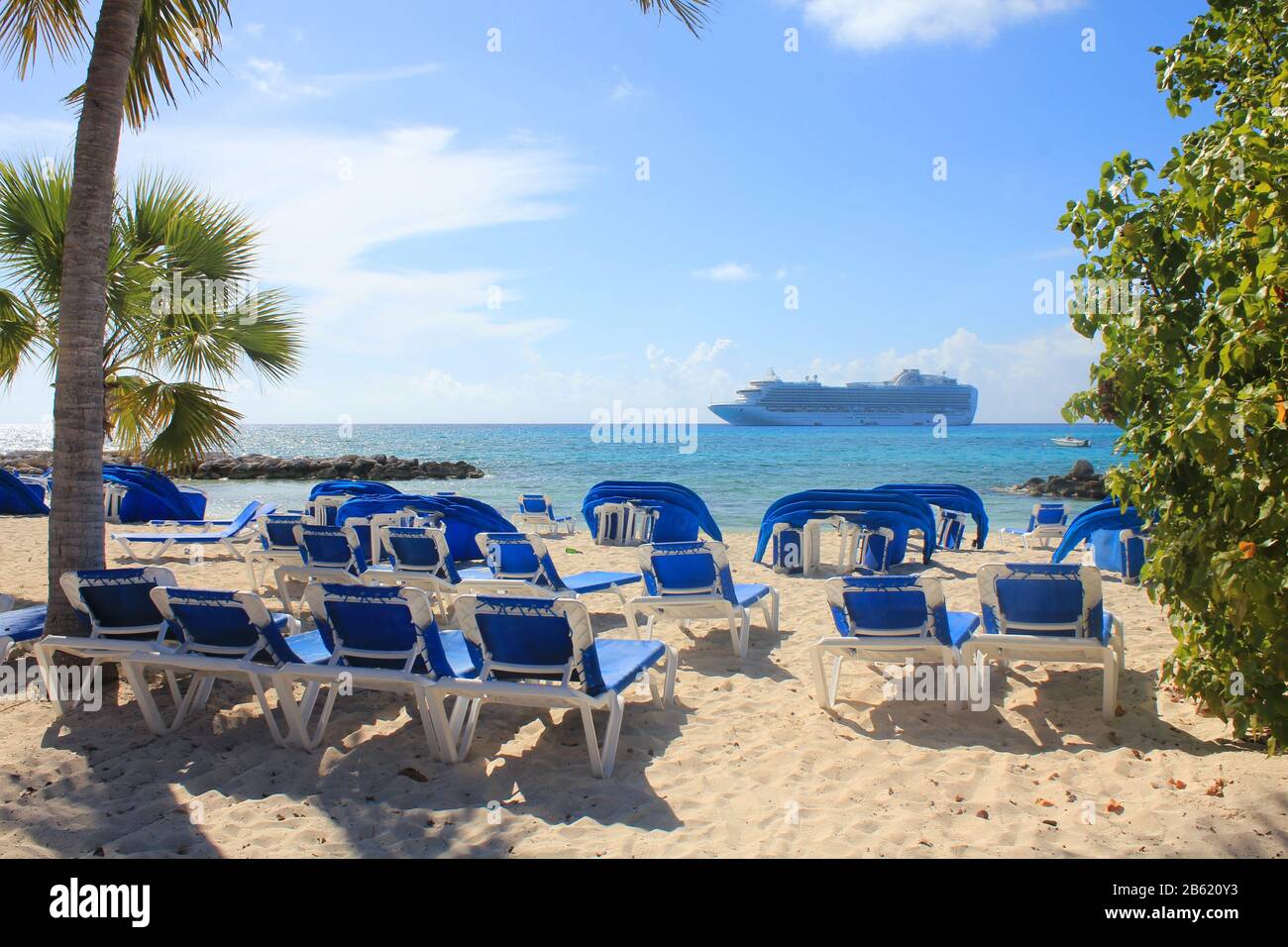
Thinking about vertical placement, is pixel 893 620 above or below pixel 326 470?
below

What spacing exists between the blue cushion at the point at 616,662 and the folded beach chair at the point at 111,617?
2.17 m

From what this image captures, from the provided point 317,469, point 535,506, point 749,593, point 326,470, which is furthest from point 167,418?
point 317,469

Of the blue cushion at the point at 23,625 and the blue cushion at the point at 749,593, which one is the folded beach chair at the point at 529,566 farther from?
the blue cushion at the point at 23,625

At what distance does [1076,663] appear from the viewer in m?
5.43

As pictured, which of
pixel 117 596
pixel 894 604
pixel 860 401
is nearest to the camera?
pixel 117 596

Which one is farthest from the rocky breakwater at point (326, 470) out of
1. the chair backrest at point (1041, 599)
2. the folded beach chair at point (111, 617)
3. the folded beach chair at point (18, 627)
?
the chair backrest at point (1041, 599)

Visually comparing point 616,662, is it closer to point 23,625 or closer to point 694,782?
point 694,782

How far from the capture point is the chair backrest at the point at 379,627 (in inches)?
157

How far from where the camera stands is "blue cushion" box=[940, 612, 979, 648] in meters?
4.76

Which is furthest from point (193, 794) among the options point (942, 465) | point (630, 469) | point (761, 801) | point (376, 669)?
point (942, 465)

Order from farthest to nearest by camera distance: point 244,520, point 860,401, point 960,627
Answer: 1. point 860,401
2. point 244,520
3. point 960,627

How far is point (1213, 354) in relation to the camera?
10.0 feet

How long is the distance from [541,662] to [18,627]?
3207mm

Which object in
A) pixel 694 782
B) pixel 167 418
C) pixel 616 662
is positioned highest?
pixel 167 418
